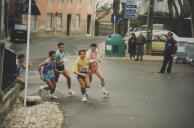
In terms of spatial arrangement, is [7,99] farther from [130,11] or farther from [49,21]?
[49,21]

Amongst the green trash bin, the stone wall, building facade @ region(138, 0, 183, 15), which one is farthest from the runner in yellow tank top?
building facade @ region(138, 0, 183, 15)

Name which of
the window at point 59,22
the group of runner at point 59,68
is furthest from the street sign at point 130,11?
the window at point 59,22

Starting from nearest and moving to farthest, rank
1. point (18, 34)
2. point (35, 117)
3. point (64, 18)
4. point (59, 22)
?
point (35, 117)
point (18, 34)
point (59, 22)
point (64, 18)

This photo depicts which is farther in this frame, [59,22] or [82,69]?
[59,22]

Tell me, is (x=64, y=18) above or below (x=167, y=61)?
above

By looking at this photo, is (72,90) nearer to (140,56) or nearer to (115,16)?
(140,56)

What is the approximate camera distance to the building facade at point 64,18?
74875mm

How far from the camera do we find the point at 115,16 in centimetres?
4991

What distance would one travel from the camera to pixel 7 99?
13.9 m

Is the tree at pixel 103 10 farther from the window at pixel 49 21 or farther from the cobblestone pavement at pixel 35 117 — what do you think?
the cobblestone pavement at pixel 35 117

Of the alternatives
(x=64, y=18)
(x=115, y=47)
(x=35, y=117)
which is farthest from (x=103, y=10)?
(x=35, y=117)

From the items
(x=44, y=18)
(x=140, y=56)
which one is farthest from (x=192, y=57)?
(x=44, y=18)

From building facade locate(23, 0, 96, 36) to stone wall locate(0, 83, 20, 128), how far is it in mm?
56782

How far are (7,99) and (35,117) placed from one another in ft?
2.73
